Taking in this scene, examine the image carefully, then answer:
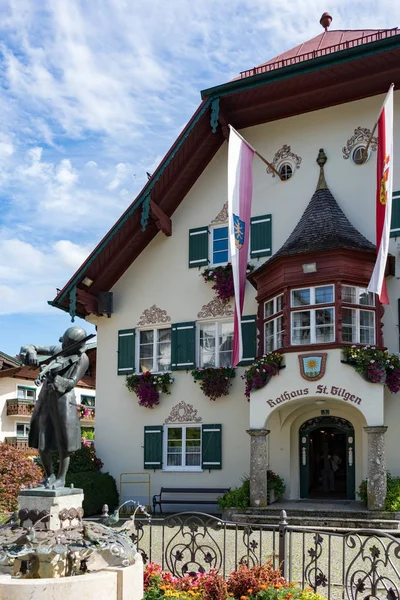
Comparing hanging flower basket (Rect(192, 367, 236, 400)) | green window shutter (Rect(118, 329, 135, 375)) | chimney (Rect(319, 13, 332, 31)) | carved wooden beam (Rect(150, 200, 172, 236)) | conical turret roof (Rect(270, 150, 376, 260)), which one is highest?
chimney (Rect(319, 13, 332, 31))

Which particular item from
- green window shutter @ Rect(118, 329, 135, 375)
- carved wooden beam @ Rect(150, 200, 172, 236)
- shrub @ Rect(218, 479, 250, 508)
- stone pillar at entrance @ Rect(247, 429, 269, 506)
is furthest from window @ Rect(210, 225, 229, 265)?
shrub @ Rect(218, 479, 250, 508)

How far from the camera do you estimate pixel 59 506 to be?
24.7ft

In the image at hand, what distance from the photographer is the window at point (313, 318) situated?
15.9 meters

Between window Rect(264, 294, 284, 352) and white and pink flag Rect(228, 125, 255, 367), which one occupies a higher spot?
white and pink flag Rect(228, 125, 255, 367)

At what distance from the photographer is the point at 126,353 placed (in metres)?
20.2

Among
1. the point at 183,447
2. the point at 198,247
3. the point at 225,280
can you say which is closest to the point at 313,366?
the point at 225,280

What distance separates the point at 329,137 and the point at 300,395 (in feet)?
22.5

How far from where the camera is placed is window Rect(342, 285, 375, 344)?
52.0 ft

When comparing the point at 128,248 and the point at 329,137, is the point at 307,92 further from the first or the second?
the point at 128,248

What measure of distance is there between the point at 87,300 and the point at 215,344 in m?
3.96

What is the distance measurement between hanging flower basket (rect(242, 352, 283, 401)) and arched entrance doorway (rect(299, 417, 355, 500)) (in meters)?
2.15

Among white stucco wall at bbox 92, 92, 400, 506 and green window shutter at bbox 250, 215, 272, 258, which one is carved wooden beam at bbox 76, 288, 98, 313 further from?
green window shutter at bbox 250, 215, 272, 258

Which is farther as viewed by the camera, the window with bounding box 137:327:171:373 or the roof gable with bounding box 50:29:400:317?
the window with bounding box 137:327:171:373

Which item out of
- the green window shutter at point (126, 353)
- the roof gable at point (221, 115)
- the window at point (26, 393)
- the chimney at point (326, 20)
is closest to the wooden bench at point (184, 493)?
the green window shutter at point (126, 353)
